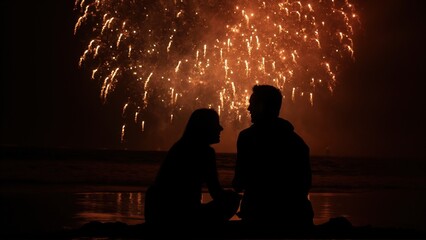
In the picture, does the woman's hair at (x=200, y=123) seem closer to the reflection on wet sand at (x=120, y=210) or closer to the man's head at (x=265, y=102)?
the man's head at (x=265, y=102)

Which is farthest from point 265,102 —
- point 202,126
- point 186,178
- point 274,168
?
point 186,178

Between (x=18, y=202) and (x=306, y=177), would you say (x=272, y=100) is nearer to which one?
(x=306, y=177)

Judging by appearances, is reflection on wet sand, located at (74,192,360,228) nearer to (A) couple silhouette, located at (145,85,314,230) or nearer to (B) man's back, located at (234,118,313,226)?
(A) couple silhouette, located at (145,85,314,230)

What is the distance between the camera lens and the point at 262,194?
26.2 feet

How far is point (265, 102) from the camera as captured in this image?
786 cm

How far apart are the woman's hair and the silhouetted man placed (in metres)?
0.44

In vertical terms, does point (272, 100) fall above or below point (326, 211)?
above

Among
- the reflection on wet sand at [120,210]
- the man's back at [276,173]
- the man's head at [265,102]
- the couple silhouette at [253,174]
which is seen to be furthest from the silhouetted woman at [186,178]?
the reflection on wet sand at [120,210]

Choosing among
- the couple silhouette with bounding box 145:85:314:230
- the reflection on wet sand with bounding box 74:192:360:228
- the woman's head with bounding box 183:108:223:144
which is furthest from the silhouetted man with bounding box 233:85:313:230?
the reflection on wet sand with bounding box 74:192:360:228

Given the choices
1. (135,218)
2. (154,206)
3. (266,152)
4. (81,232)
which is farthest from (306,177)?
(135,218)

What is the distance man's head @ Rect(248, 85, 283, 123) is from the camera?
784 cm

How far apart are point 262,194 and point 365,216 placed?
8.41 meters

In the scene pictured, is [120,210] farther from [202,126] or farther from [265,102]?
[265,102]

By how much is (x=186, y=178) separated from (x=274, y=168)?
0.95 meters
